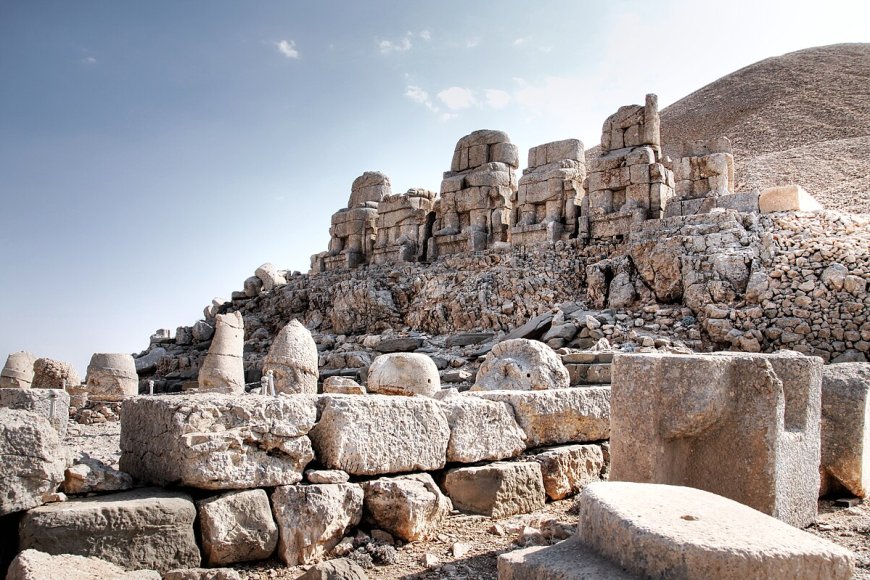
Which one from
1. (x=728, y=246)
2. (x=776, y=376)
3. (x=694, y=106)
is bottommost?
(x=776, y=376)

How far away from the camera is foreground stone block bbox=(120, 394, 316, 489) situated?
307 cm

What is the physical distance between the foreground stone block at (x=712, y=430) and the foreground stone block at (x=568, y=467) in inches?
33.7

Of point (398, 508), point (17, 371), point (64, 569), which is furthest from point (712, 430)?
point (17, 371)

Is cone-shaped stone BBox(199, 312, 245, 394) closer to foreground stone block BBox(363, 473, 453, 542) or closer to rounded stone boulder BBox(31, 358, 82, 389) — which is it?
rounded stone boulder BBox(31, 358, 82, 389)

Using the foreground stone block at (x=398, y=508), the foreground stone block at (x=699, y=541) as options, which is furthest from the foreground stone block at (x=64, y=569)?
the foreground stone block at (x=699, y=541)

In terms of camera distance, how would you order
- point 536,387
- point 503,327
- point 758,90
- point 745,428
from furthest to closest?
1. point 758,90
2. point 503,327
3. point 536,387
4. point 745,428

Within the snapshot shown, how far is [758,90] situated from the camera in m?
44.9

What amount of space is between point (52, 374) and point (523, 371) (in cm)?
913

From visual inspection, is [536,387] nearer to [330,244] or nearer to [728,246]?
[728,246]

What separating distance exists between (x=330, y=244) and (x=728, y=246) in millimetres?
12816

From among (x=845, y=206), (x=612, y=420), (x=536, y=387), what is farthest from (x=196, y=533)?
(x=845, y=206)

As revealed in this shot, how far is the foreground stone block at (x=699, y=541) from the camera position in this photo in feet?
6.89

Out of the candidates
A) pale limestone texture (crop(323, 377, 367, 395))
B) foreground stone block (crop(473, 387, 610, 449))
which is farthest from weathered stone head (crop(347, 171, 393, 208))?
foreground stone block (crop(473, 387, 610, 449))

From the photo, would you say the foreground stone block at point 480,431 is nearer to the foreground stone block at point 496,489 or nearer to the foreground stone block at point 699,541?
the foreground stone block at point 496,489
